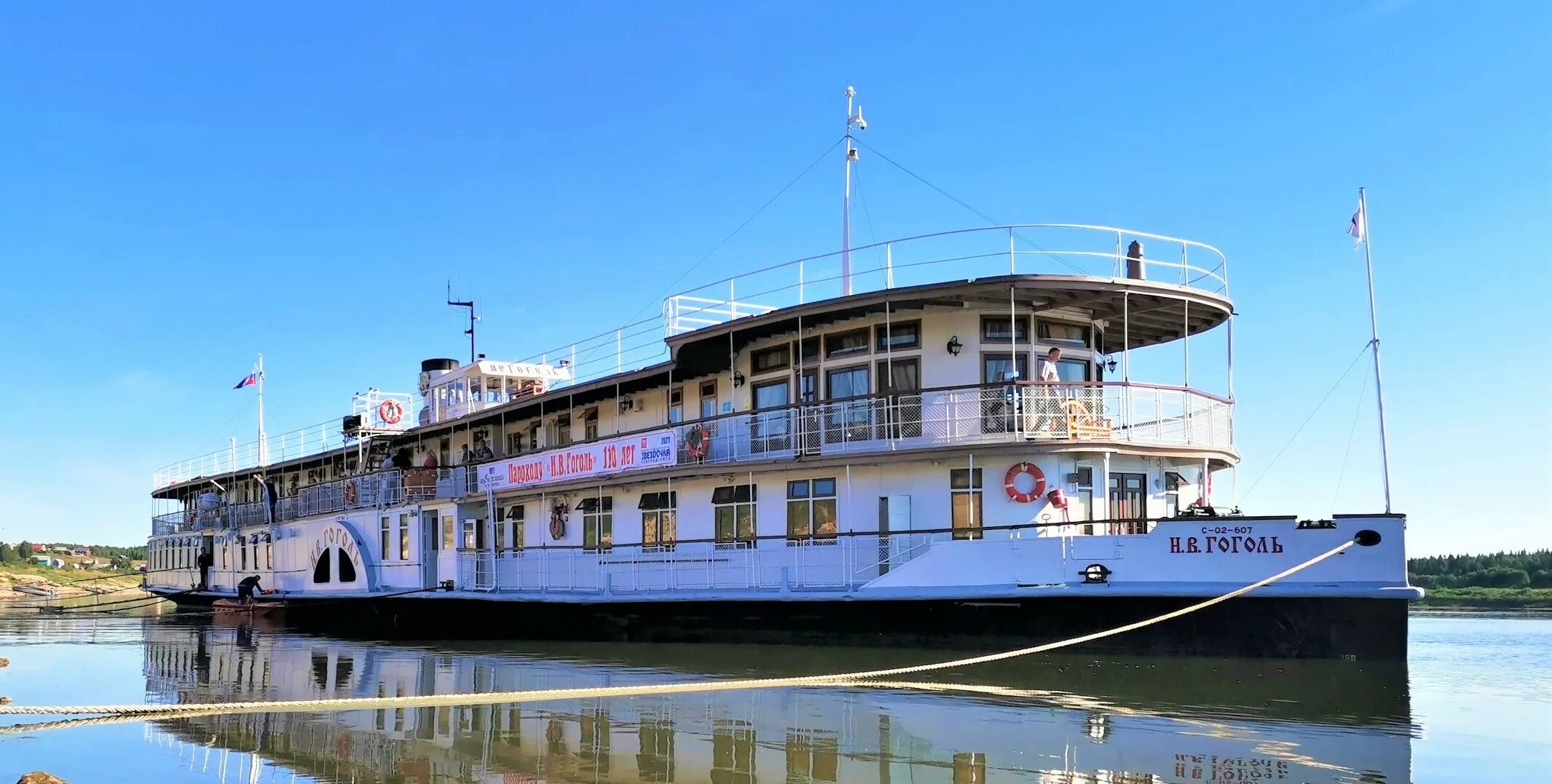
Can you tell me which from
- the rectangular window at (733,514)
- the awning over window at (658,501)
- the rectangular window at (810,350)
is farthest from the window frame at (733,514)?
the rectangular window at (810,350)

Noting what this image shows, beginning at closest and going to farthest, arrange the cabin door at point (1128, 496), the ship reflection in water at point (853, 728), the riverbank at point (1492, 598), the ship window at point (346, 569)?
1. the ship reflection in water at point (853, 728)
2. the cabin door at point (1128, 496)
3. the ship window at point (346, 569)
4. the riverbank at point (1492, 598)

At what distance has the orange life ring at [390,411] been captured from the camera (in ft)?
106

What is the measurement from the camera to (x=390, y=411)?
32.4 meters

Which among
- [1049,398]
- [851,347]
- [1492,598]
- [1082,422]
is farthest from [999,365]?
[1492,598]

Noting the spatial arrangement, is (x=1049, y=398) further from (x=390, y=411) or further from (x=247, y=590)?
(x=247, y=590)

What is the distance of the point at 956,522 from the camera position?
17766mm

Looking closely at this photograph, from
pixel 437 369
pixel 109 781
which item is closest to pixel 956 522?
pixel 109 781

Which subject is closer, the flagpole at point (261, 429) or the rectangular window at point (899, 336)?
the rectangular window at point (899, 336)

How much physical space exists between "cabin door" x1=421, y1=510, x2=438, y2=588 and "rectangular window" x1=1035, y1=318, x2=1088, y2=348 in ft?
51.4

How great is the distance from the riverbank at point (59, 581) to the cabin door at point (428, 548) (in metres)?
39.5

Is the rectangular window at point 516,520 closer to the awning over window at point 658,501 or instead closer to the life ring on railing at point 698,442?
the awning over window at point 658,501

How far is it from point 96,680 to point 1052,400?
14.9 meters

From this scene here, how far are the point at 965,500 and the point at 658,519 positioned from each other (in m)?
6.79

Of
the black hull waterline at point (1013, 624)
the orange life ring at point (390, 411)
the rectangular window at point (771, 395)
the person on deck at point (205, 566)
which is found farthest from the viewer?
the person on deck at point (205, 566)
